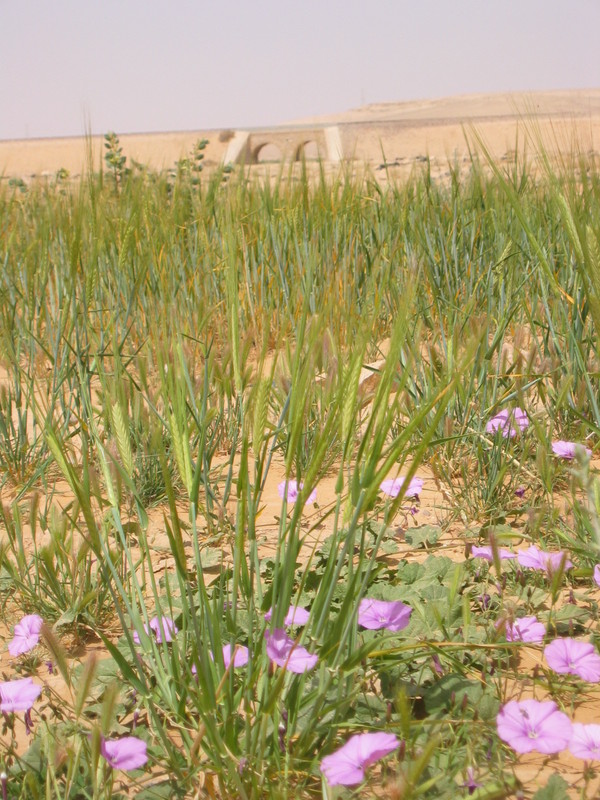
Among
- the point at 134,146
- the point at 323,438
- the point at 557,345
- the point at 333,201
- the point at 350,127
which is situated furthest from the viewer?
the point at 134,146

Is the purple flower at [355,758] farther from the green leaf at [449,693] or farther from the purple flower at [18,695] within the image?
the purple flower at [18,695]

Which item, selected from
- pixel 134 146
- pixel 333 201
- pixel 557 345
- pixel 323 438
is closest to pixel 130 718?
pixel 323 438

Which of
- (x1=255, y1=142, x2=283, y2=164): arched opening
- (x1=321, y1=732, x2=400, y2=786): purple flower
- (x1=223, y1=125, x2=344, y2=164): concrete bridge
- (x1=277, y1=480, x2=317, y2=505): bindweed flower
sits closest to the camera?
(x1=321, y1=732, x2=400, y2=786): purple flower

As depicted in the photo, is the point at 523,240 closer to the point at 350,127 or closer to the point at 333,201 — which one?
the point at 333,201

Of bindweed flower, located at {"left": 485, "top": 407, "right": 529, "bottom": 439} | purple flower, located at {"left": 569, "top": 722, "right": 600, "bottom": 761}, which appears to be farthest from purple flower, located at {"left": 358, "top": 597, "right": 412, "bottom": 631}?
bindweed flower, located at {"left": 485, "top": 407, "right": 529, "bottom": 439}

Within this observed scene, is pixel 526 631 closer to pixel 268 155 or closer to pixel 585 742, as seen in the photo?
pixel 585 742

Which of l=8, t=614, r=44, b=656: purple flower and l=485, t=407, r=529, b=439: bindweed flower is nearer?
l=8, t=614, r=44, b=656: purple flower

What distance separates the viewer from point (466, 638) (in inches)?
41.8

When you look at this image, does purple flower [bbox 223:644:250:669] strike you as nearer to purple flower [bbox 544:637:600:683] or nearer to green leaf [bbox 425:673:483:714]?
green leaf [bbox 425:673:483:714]

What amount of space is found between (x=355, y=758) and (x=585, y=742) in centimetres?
26

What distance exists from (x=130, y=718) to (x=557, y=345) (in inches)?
47.6

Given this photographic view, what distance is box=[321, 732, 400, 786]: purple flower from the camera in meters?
0.86

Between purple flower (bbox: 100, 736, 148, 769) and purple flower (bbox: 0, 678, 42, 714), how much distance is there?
123mm

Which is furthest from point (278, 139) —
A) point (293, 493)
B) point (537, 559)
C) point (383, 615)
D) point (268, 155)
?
point (383, 615)
